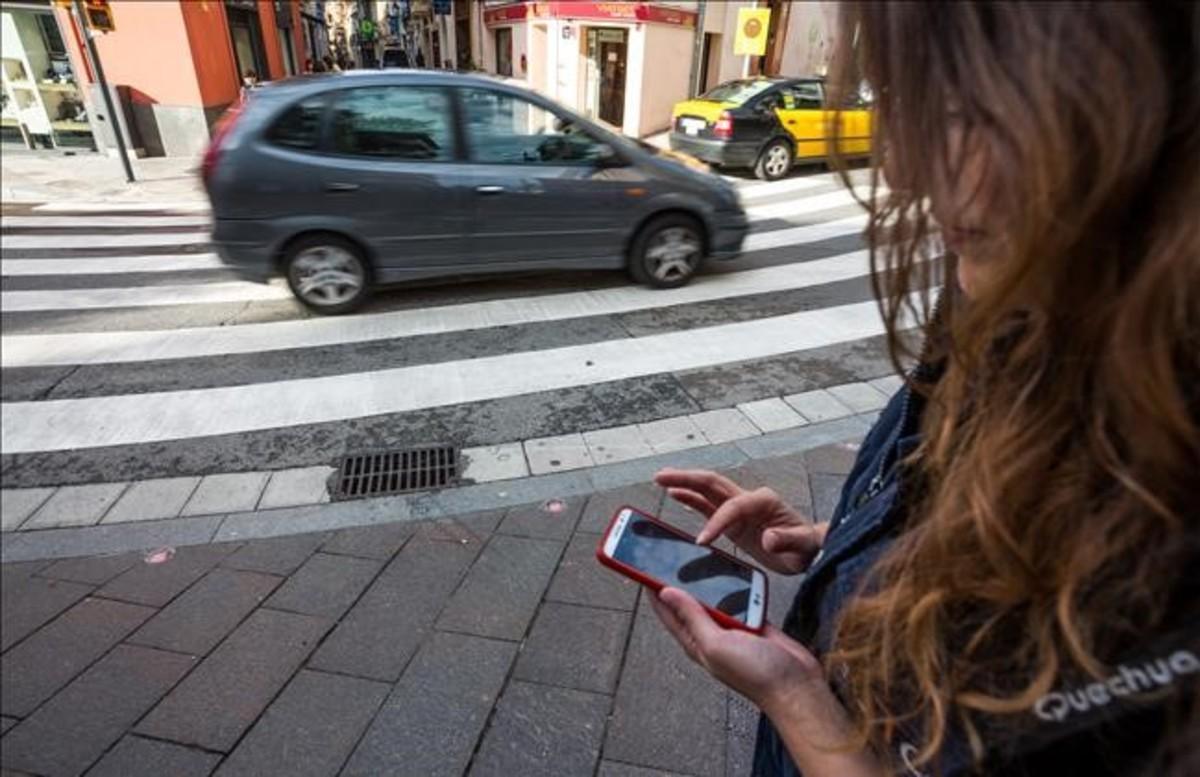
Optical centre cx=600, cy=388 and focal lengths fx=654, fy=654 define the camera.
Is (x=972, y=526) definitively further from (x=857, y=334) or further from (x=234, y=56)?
(x=234, y=56)

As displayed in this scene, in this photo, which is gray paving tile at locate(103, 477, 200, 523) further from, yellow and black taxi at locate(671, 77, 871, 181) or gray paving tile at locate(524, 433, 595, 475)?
yellow and black taxi at locate(671, 77, 871, 181)

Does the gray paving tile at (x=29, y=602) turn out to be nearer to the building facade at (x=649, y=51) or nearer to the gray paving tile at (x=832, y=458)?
the gray paving tile at (x=832, y=458)

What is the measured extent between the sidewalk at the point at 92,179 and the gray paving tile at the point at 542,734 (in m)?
9.50

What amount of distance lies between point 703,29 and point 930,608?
18938mm

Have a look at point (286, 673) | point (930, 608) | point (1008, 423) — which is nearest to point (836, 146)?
point (1008, 423)

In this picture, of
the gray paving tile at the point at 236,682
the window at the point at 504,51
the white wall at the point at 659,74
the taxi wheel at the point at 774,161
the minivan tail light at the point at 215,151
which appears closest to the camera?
the gray paving tile at the point at 236,682

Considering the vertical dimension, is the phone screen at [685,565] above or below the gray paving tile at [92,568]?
above

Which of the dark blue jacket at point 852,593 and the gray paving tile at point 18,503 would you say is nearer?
the dark blue jacket at point 852,593

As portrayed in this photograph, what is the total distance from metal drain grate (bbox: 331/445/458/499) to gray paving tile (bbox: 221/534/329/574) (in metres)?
0.37

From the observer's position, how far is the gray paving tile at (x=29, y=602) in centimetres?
253

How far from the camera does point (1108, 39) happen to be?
1.67ft

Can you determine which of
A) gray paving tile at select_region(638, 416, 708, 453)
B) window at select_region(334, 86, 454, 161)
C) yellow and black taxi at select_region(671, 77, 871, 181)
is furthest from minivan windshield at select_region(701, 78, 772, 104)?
gray paving tile at select_region(638, 416, 708, 453)

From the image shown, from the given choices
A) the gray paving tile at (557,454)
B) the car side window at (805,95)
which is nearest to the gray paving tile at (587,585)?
the gray paving tile at (557,454)

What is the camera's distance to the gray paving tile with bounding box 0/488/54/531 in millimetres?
3262
